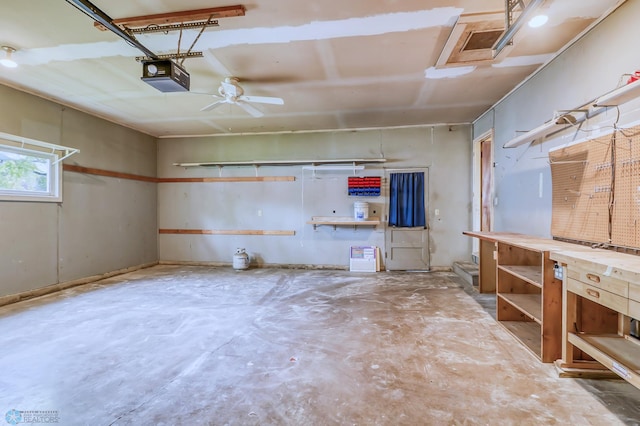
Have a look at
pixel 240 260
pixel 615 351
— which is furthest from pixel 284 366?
pixel 240 260

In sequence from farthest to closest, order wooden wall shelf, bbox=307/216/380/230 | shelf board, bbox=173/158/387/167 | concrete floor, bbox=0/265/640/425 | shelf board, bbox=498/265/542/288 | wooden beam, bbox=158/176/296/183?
wooden beam, bbox=158/176/296/183 → shelf board, bbox=173/158/387/167 → wooden wall shelf, bbox=307/216/380/230 → shelf board, bbox=498/265/542/288 → concrete floor, bbox=0/265/640/425

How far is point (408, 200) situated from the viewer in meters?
5.63

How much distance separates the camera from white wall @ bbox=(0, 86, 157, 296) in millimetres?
3878

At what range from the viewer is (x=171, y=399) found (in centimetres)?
185

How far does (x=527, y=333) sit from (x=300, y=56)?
3.58 meters

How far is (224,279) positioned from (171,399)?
3266mm

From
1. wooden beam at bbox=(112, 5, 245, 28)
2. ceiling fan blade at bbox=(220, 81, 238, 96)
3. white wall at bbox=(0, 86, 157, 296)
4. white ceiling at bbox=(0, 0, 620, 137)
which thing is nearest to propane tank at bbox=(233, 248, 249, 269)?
white wall at bbox=(0, 86, 157, 296)

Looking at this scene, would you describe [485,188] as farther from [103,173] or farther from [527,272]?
[103,173]

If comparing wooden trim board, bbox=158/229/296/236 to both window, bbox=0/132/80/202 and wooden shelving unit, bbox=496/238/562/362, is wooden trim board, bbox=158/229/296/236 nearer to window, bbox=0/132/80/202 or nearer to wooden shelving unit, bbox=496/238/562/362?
window, bbox=0/132/80/202

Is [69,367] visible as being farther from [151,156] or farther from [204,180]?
[151,156]

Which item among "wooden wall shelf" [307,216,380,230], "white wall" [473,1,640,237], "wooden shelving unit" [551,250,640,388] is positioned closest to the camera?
"wooden shelving unit" [551,250,640,388]

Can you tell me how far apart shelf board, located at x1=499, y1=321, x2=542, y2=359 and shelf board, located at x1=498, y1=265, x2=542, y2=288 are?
→ 1.83 feet

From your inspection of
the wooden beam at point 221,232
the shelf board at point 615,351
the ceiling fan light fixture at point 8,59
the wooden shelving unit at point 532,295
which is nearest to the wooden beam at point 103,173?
the wooden beam at point 221,232

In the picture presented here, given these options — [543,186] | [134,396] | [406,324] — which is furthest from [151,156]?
[543,186]
